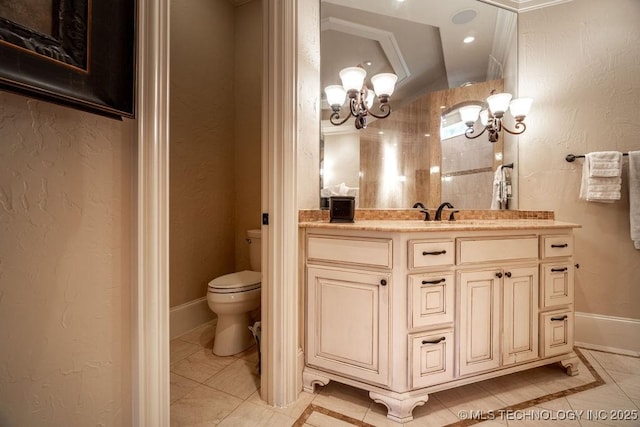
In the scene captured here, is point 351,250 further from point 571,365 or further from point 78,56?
point 571,365

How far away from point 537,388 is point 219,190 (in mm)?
2677

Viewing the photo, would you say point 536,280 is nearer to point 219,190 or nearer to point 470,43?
point 470,43

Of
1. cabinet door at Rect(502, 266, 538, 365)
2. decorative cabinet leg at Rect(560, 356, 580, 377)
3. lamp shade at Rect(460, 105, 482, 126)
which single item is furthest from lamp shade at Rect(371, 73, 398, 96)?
decorative cabinet leg at Rect(560, 356, 580, 377)

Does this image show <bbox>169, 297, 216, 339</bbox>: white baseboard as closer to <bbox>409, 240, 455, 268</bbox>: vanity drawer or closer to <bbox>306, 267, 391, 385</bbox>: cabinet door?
<bbox>306, 267, 391, 385</bbox>: cabinet door

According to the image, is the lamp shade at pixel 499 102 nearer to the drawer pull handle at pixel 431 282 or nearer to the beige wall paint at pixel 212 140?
the drawer pull handle at pixel 431 282

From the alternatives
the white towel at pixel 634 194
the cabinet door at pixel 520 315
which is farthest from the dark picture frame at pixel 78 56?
the white towel at pixel 634 194

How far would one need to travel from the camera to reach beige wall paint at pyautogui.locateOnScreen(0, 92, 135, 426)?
2.11 feet

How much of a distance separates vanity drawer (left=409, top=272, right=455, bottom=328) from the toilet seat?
1076mm

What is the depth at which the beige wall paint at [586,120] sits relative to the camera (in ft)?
6.40

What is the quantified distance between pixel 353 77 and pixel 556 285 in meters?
1.70

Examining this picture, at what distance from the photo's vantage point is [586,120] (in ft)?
6.62

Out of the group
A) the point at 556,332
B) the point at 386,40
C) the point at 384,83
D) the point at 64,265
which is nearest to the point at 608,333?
the point at 556,332

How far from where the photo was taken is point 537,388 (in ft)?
5.01

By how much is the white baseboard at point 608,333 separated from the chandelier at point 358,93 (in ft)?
7.00
